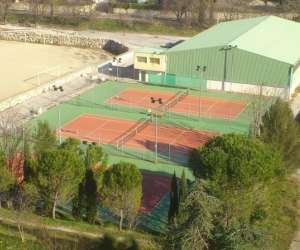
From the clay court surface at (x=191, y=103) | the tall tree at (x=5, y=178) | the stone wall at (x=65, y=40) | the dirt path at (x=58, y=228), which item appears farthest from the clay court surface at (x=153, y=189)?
the stone wall at (x=65, y=40)

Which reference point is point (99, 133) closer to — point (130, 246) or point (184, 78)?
point (184, 78)

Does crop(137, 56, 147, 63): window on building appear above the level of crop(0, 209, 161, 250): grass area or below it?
above

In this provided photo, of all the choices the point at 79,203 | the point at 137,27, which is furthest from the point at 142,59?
the point at 79,203

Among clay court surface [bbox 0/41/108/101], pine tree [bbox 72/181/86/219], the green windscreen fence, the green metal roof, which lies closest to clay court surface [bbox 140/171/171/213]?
pine tree [bbox 72/181/86/219]

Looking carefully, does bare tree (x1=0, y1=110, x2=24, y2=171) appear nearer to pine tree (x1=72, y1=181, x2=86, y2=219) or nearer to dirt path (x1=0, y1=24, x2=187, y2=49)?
pine tree (x1=72, y1=181, x2=86, y2=219)

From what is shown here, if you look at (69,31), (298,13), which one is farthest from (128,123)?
(298,13)

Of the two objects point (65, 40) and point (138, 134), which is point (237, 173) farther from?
point (65, 40)
